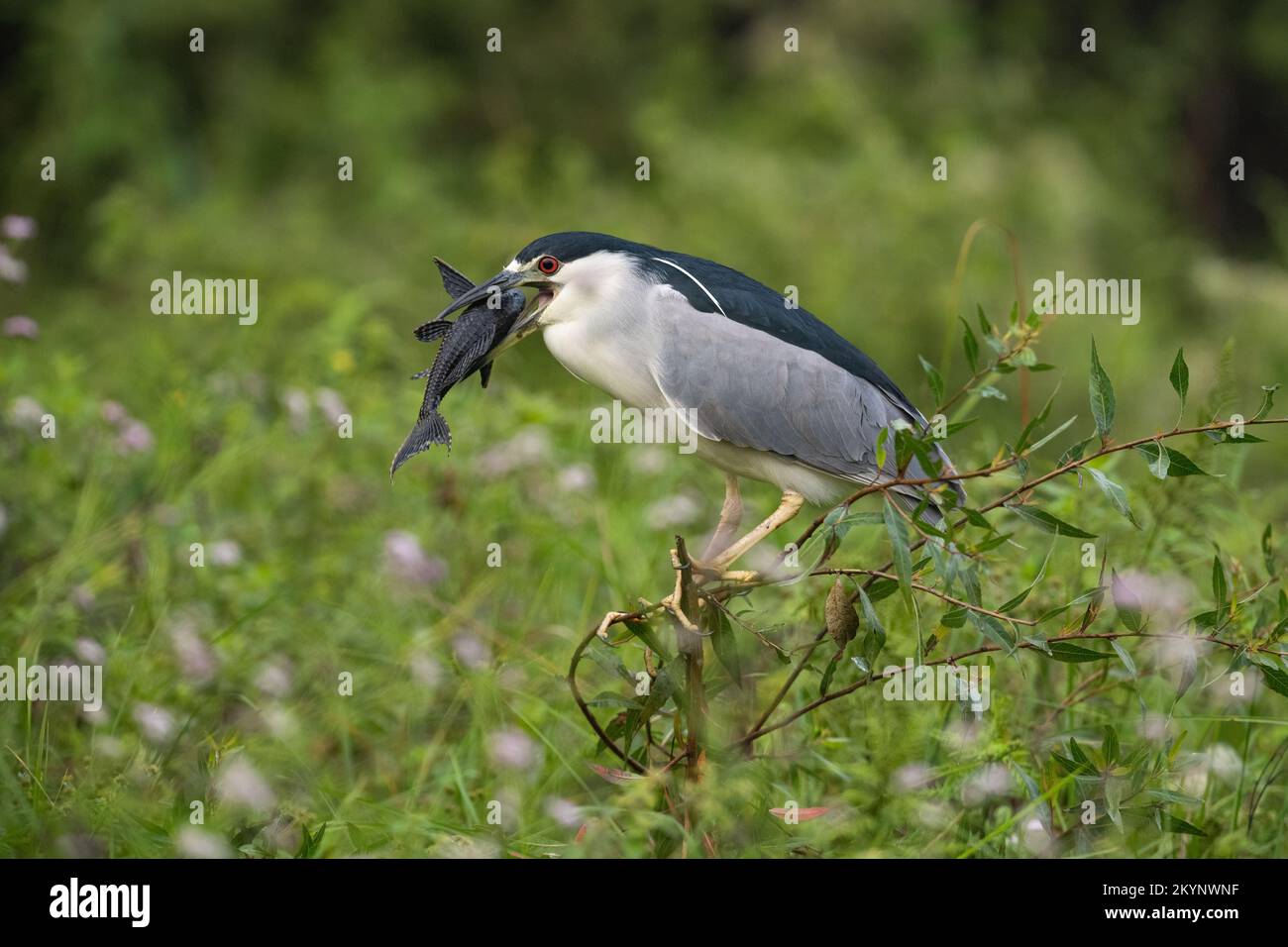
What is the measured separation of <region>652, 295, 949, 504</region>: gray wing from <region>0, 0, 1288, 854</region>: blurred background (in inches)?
28.5

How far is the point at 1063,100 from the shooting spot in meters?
10.7

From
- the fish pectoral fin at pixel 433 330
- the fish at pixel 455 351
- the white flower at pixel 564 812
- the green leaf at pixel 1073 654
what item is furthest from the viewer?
the fish pectoral fin at pixel 433 330

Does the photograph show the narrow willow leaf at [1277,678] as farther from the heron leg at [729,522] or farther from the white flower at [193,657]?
the white flower at [193,657]

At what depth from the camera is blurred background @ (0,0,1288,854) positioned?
3643mm

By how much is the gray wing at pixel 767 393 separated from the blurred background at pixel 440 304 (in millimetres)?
723

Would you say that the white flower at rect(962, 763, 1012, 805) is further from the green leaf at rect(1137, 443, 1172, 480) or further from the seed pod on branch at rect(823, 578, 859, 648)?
the green leaf at rect(1137, 443, 1172, 480)

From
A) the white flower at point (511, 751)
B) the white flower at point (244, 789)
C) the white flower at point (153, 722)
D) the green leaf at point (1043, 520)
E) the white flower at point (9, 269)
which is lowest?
the white flower at point (244, 789)

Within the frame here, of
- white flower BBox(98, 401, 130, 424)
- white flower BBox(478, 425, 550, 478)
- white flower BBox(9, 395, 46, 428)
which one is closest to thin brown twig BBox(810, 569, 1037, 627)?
white flower BBox(478, 425, 550, 478)

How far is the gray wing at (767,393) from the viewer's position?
3.27 m

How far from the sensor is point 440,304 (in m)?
7.46

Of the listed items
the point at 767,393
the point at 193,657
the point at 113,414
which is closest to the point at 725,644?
the point at 767,393

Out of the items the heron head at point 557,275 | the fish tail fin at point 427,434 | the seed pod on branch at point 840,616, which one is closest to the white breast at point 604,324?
the heron head at point 557,275
